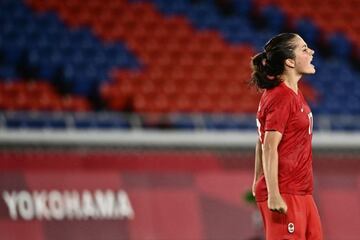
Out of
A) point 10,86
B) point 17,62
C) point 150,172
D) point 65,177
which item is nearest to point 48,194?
point 65,177

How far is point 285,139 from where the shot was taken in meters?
6.72

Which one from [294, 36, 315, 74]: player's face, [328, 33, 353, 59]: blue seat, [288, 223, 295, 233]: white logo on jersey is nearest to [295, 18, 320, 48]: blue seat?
[328, 33, 353, 59]: blue seat

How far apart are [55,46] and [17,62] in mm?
703

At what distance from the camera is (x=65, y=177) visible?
1212 centimetres

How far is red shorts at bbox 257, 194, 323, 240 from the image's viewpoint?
6.64m

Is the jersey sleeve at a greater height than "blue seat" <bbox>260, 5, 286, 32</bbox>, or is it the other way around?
the jersey sleeve

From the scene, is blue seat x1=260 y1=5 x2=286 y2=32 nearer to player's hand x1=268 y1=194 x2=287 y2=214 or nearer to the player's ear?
the player's ear

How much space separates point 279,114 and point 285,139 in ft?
0.58

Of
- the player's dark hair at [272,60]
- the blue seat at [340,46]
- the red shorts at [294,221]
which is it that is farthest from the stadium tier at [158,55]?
the red shorts at [294,221]

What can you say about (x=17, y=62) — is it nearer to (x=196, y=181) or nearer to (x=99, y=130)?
(x=99, y=130)

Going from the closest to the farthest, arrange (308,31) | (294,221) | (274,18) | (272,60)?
(294,221) → (272,60) → (308,31) → (274,18)

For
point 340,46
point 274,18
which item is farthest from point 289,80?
point 274,18

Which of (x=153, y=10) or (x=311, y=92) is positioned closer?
(x=311, y=92)

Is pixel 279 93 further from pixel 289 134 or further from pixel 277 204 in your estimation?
pixel 277 204
